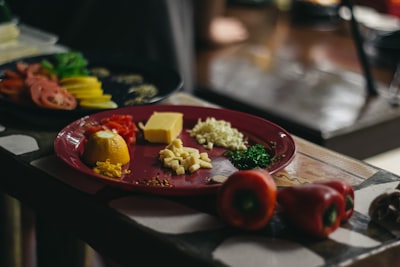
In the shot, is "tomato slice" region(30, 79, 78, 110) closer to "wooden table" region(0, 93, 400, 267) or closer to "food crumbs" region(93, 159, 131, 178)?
"wooden table" region(0, 93, 400, 267)

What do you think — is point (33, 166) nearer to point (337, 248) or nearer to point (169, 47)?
point (337, 248)

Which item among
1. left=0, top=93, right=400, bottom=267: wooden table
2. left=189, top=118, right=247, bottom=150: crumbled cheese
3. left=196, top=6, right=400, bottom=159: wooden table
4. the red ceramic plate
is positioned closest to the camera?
left=0, top=93, right=400, bottom=267: wooden table

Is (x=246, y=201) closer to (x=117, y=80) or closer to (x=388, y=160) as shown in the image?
(x=117, y=80)

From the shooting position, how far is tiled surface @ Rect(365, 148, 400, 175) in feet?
7.48

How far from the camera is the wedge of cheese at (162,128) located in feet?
4.26

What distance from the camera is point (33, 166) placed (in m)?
1.23

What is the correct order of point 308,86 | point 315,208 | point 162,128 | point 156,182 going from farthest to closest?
point 308,86 → point 162,128 → point 156,182 → point 315,208

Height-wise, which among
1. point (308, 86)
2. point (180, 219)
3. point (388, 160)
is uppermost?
point (180, 219)

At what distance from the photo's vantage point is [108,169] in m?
1.14

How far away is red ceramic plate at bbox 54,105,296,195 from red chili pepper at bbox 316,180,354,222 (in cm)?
12

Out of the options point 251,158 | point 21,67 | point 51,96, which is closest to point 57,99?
point 51,96

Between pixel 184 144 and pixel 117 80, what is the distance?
429 millimetres

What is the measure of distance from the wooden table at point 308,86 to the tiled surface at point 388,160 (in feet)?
0.07

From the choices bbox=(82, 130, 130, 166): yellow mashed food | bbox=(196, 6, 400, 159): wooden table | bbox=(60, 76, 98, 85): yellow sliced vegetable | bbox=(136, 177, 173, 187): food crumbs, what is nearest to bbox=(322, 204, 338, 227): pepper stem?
bbox=(136, 177, 173, 187): food crumbs
